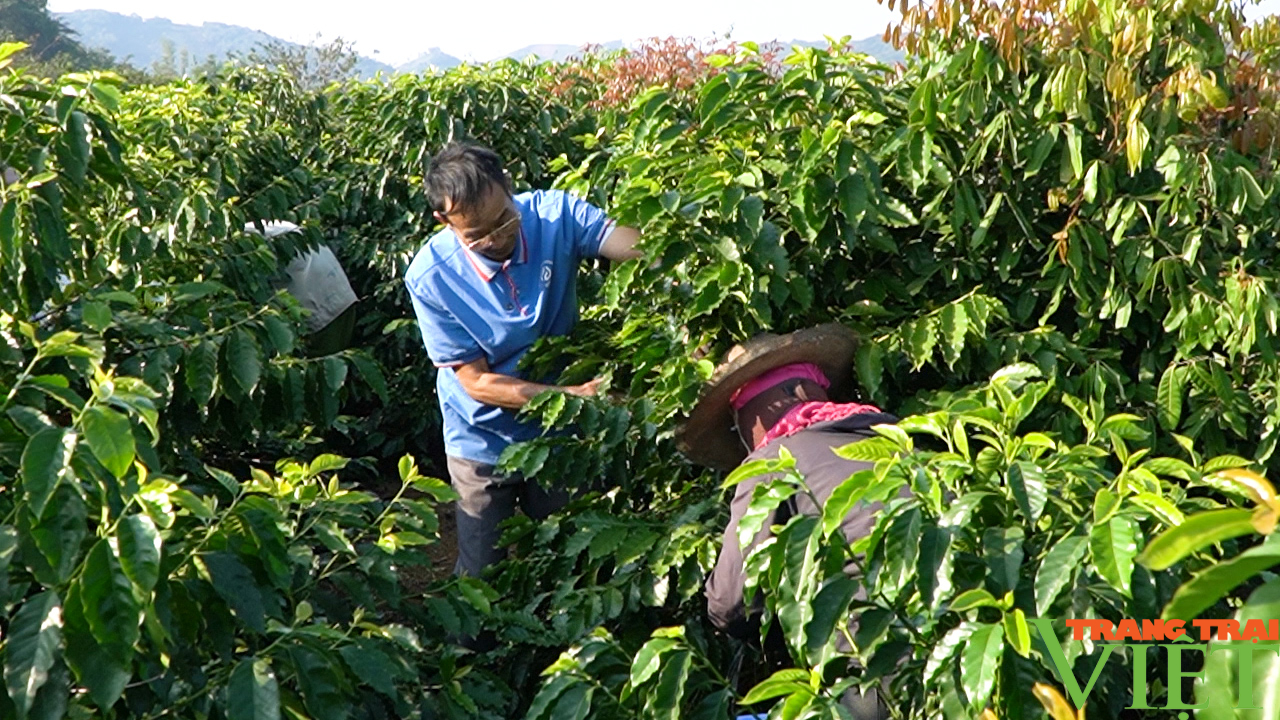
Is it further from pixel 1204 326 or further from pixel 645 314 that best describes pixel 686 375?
pixel 1204 326

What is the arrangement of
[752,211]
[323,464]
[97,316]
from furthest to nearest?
1. [752,211]
2. [97,316]
3. [323,464]

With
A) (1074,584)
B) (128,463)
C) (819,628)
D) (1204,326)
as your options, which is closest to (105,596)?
(128,463)

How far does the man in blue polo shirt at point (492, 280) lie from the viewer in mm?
3725

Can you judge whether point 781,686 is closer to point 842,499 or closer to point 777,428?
point 842,499

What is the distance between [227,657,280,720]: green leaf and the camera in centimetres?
188

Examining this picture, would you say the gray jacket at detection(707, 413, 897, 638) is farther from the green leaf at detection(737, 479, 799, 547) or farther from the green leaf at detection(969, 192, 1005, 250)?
the green leaf at detection(969, 192, 1005, 250)

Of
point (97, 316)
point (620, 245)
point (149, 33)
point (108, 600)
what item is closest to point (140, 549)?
point (108, 600)

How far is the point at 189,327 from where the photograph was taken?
3.40 meters

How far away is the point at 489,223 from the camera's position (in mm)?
3760

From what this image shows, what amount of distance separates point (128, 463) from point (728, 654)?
1.79 meters

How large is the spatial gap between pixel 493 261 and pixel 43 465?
7.29 feet

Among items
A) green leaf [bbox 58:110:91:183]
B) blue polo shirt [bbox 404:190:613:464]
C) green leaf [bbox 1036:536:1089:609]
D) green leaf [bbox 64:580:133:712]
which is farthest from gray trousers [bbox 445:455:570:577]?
green leaf [bbox 1036:536:1089:609]

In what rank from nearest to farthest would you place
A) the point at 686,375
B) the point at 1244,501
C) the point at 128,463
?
the point at 128,463
the point at 1244,501
the point at 686,375

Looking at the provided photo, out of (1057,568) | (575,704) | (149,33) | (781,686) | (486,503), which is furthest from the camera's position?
(149,33)
